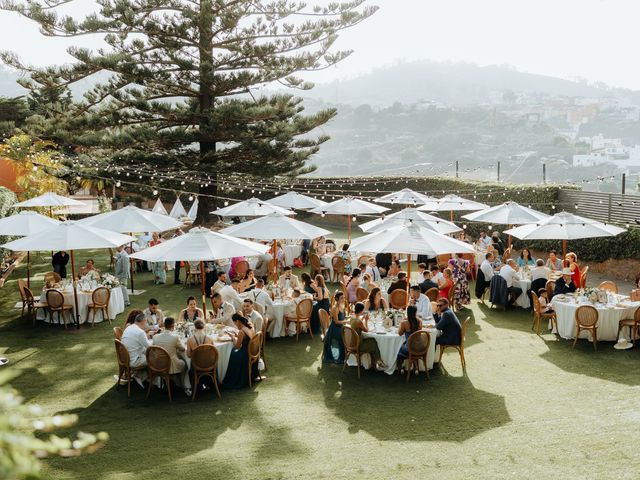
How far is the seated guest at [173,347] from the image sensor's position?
7.62m

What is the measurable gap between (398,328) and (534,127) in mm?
109673

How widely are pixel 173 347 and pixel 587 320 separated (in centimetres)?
642

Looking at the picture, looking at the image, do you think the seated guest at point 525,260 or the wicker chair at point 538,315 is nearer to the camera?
the wicker chair at point 538,315

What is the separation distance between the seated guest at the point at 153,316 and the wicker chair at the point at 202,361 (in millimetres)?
1477

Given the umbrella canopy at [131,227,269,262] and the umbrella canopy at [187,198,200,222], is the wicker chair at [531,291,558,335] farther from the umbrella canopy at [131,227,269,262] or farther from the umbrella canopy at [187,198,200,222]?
the umbrella canopy at [187,198,200,222]

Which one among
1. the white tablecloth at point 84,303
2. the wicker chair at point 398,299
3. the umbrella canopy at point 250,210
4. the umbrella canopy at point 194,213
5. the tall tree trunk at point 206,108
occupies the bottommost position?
the white tablecloth at point 84,303

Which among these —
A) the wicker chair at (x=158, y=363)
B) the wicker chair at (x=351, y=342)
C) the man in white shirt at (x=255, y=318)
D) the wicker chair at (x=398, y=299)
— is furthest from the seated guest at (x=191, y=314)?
the wicker chair at (x=398, y=299)

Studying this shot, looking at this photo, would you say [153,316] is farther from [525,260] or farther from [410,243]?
[525,260]

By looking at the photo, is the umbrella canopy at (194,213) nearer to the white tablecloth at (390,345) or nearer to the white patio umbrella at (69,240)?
the white patio umbrella at (69,240)

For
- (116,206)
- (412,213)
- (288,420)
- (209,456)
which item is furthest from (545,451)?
(116,206)

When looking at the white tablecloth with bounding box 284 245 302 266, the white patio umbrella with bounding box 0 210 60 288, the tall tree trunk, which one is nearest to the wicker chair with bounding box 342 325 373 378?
the white patio umbrella with bounding box 0 210 60 288

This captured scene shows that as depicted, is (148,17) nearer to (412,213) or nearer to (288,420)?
(412,213)

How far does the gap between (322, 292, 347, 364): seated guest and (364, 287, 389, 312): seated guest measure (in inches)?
29.1

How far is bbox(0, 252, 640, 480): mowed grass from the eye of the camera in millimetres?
5773
